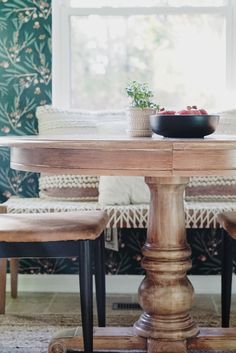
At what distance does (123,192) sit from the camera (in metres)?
3.00

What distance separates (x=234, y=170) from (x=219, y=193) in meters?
1.32

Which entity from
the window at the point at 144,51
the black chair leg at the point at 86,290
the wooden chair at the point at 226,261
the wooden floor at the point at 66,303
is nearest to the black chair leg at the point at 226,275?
the wooden chair at the point at 226,261

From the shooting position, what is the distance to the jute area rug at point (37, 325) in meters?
2.41

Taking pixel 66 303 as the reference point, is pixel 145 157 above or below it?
above

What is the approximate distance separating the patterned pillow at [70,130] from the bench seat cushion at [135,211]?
7.4 inches

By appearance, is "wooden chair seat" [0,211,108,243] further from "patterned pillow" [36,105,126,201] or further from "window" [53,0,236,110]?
"window" [53,0,236,110]

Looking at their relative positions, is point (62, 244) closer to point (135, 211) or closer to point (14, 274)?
point (135, 211)

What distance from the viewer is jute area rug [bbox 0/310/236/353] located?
2410 millimetres

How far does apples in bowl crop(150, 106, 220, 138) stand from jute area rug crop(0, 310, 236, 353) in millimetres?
1031

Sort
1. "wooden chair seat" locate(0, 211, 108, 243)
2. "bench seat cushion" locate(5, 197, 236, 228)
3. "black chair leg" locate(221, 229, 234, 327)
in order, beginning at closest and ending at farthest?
"wooden chair seat" locate(0, 211, 108, 243) → "black chair leg" locate(221, 229, 234, 327) → "bench seat cushion" locate(5, 197, 236, 228)

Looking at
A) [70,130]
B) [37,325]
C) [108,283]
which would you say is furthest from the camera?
[108,283]

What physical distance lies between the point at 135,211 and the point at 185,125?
3.18 ft

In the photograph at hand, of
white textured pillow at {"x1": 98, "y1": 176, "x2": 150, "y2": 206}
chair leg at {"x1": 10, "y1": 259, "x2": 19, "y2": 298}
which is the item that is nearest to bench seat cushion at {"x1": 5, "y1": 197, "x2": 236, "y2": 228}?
white textured pillow at {"x1": 98, "y1": 176, "x2": 150, "y2": 206}

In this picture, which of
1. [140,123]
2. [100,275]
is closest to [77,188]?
[100,275]
